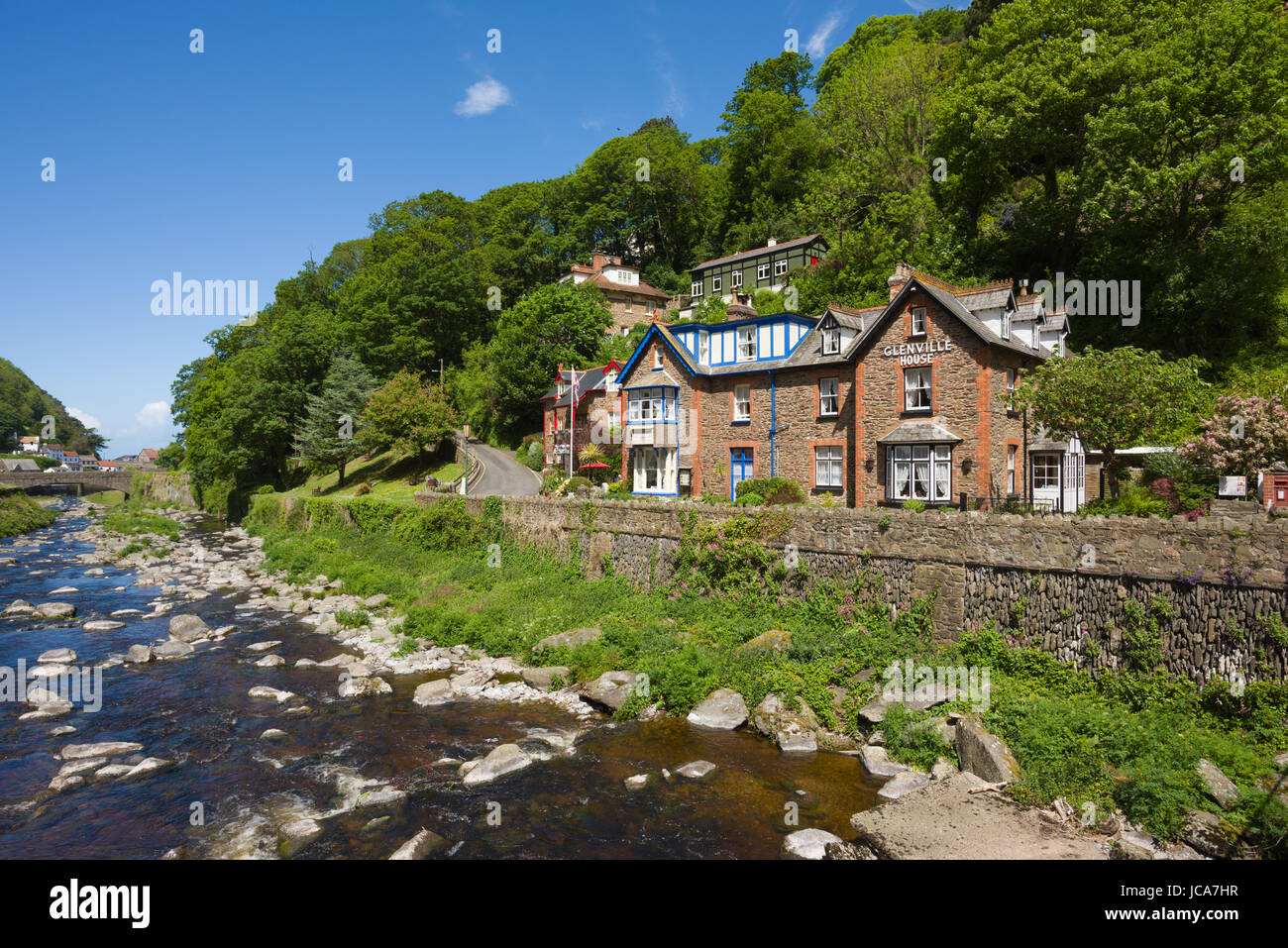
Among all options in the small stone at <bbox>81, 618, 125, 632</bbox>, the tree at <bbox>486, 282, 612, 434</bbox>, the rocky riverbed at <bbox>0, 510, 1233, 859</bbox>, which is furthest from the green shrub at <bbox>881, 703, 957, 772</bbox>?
the tree at <bbox>486, 282, 612, 434</bbox>

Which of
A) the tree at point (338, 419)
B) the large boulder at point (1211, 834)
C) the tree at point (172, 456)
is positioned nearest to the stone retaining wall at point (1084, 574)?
the large boulder at point (1211, 834)

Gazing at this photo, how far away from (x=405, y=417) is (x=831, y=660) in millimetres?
44500

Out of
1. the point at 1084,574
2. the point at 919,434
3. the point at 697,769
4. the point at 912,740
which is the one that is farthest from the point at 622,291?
the point at 912,740

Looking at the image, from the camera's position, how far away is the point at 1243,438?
20625 mm

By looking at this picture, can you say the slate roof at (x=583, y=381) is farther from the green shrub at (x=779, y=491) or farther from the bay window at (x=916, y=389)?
the bay window at (x=916, y=389)

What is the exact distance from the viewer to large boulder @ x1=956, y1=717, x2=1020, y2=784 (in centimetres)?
1289

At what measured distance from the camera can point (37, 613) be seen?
28.9 metres

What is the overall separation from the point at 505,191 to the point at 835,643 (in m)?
88.8

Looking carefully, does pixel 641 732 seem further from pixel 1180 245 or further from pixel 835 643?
pixel 1180 245

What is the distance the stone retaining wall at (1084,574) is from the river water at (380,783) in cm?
588

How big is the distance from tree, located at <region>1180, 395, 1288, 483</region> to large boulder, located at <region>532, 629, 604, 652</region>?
20.1 meters

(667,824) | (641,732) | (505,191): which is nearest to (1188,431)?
(641,732)
